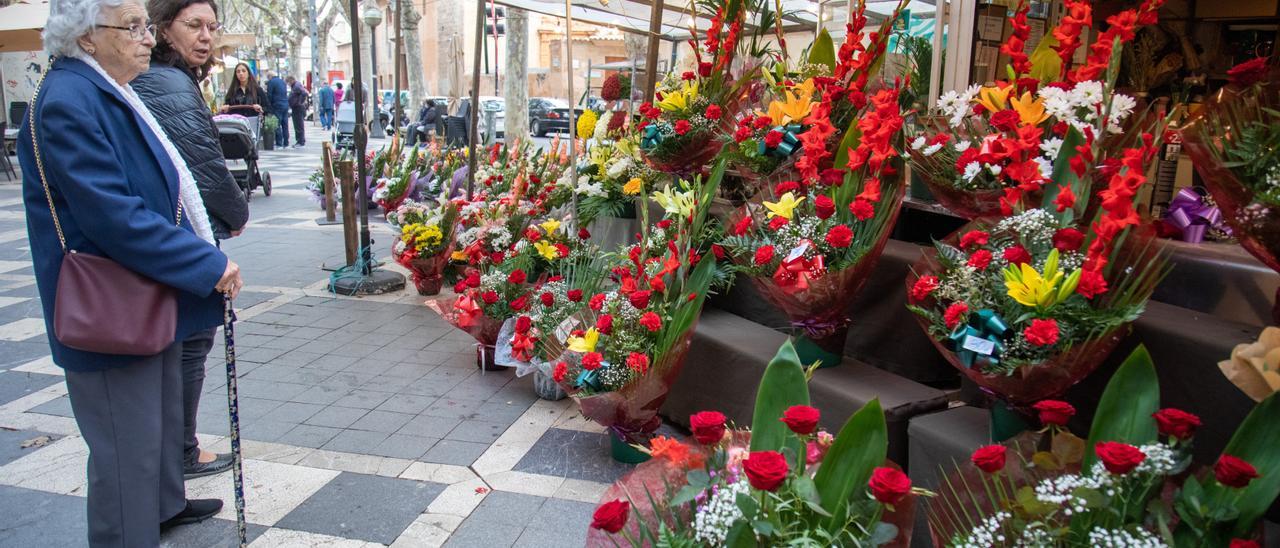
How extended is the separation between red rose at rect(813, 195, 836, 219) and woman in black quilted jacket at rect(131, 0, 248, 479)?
6.34 feet

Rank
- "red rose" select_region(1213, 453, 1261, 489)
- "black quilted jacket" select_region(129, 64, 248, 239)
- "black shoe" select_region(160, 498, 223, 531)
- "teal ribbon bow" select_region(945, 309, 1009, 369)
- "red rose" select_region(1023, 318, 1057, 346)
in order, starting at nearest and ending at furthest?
"red rose" select_region(1213, 453, 1261, 489) < "red rose" select_region(1023, 318, 1057, 346) < "teal ribbon bow" select_region(945, 309, 1009, 369) < "black quilted jacket" select_region(129, 64, 248, 239) < "black shoe" select_region(160, 498, 223, 531)

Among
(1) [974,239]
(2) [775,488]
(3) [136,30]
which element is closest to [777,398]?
(2) [775,488]

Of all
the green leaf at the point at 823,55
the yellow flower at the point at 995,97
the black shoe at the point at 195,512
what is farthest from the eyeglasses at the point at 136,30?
the green leaf at the point at 823,55

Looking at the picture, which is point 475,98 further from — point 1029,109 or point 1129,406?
point 1129,406

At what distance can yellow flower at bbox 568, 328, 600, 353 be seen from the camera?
3178 mm

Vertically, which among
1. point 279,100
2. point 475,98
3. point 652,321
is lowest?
point 652,321

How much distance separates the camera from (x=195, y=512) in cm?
297

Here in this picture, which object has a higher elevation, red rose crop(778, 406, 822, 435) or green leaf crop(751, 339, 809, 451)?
red rose crop(778, 406, 822, 435)

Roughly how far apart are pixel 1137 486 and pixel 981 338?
56 cm

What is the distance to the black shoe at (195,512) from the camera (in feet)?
9.64

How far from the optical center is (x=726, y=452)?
1932 millimetres

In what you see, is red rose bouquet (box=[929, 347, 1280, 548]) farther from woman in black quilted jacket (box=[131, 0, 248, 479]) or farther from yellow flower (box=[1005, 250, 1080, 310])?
woman in black quilted jacket (box=[131, 0, 248, 479])

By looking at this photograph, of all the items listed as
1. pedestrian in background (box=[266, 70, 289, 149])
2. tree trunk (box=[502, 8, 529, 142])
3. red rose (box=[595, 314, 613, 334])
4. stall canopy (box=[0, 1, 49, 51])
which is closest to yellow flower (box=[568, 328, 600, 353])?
red rose (box=[595, 314, 613, 334])

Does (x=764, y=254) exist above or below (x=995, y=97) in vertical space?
below
